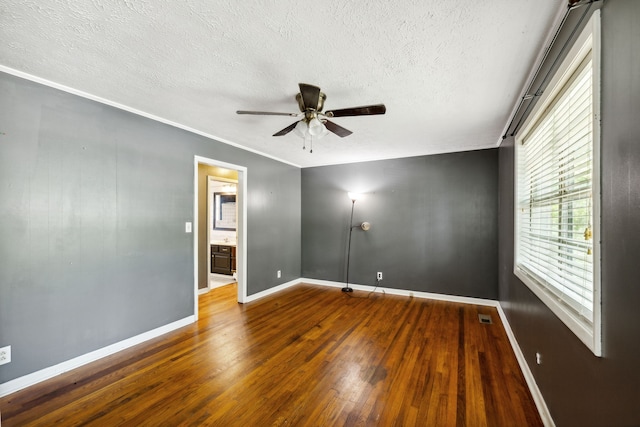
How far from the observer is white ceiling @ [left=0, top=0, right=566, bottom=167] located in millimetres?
1441

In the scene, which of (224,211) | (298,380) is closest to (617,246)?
(298,380)

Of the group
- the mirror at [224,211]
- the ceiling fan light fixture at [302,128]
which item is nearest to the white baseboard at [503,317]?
the mirror at [224,211]

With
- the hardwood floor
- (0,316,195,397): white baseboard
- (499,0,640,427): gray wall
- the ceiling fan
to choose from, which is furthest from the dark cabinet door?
(499,0,640,427): gray wall

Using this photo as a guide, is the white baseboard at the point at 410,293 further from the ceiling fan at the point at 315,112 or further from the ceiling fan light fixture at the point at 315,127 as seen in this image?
the ceiling fan light fixture at the point at 315,127

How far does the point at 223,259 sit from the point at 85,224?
360 cm

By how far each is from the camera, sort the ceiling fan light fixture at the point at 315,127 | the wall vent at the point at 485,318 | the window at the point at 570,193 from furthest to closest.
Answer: the wall vent at the point at 485,318 → the ceiling fan light fixture at the point at 315,127 → the window at the point at 570,193

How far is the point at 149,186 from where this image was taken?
9.56ft

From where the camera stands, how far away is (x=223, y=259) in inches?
232

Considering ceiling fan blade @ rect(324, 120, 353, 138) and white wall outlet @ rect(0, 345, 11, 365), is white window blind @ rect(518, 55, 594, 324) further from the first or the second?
white wall outlet @ rect(0, 345, 11, 365)

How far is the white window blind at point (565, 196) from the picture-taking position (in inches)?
51.5

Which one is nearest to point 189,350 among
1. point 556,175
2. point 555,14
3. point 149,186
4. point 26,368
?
point 26,368

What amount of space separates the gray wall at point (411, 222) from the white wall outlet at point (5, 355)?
163 inches

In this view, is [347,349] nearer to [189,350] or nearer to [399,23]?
[189,350]

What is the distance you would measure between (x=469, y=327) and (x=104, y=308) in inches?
160
